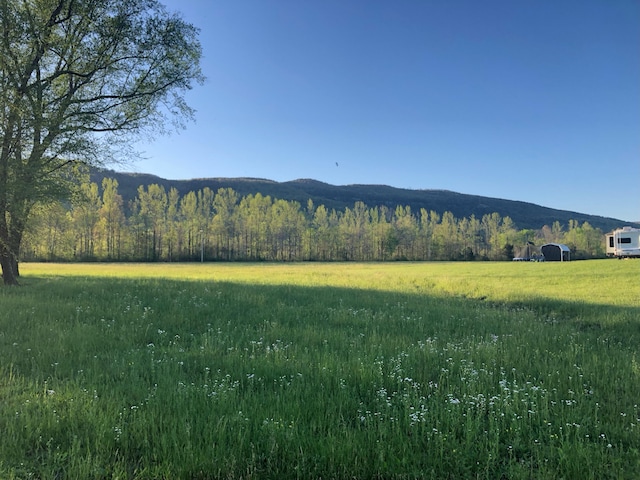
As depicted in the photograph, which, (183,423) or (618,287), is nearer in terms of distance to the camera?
(183,423)

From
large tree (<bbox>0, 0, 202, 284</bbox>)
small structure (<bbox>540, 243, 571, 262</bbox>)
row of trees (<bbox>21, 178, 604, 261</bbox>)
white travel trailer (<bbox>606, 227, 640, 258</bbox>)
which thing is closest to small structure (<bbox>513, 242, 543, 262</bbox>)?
row of trees (<bbox>21, 178, 604, 261</bbox>)

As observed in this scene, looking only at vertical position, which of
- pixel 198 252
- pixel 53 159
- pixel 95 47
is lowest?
pixel 198 252

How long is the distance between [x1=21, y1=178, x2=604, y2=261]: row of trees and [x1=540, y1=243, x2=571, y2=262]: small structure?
27.7m

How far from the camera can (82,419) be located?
4.29m

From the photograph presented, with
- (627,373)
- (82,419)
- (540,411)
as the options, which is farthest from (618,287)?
(82,419)

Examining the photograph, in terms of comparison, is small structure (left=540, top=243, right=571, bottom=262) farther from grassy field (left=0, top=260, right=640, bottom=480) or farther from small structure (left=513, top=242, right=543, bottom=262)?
grassy field (left=0, top=260, right=640, bottom=480)

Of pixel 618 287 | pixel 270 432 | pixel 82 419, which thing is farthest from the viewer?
pixel 618 287

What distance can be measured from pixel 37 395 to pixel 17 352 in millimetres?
2948

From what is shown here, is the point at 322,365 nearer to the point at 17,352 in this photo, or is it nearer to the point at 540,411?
the point at 540,411

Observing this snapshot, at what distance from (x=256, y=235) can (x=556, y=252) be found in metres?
86.0

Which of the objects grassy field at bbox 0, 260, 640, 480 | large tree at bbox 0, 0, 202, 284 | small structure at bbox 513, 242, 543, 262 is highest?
large tree at bbox 0, 0, 202, 284

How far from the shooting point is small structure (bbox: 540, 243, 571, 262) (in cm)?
8044

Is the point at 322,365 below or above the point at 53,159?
below

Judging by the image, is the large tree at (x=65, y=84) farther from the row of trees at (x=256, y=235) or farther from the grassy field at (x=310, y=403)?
the row of trees at (x=256, y=235)
